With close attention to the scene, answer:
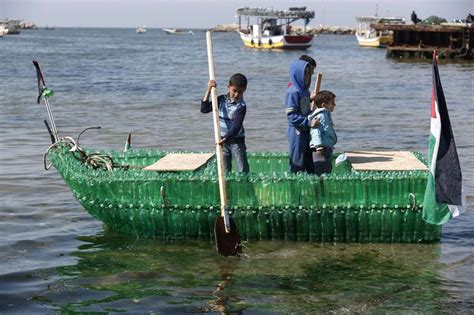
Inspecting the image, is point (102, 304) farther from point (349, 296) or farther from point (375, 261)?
point (375, 261)

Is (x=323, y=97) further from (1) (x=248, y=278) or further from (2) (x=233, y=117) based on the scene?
(1) (x=248, y=278)

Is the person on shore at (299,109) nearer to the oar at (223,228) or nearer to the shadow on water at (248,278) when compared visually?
the oar at (223,228)

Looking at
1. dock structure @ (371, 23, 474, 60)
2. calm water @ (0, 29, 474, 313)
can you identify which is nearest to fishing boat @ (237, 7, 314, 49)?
dock structure @ (371, 23, 474, 60)

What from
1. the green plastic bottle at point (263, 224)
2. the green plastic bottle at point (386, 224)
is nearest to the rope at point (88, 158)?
the green plastic bottle at point (263, 224)

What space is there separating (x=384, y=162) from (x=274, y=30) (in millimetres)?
74939

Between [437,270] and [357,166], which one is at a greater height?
[357,166]

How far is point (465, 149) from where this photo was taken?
15641mm

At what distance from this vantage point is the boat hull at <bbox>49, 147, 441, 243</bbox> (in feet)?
26.9

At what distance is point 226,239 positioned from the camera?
26.4 ft

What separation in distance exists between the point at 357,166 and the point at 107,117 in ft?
43.8

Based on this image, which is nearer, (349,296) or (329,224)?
(349,296)

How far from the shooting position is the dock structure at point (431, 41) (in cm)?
5319

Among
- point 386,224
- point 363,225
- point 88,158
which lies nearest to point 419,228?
point 386,224

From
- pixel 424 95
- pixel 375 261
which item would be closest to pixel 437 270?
pixel 375 261
